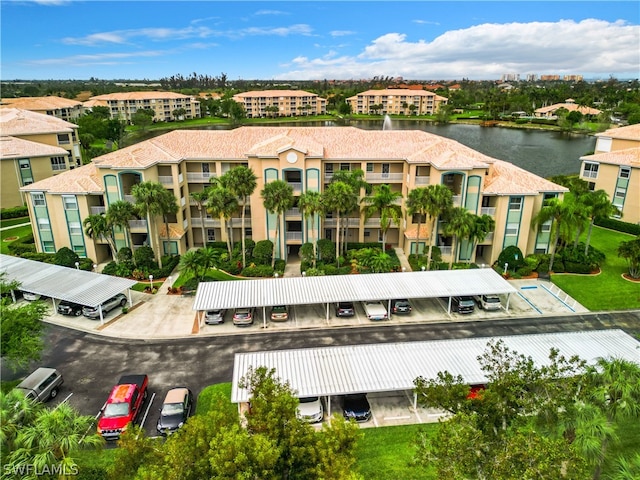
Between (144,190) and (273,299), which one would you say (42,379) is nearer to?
(273,299)

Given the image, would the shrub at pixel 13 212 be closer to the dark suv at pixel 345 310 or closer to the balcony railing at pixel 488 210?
the dark suv at pixel 345 310

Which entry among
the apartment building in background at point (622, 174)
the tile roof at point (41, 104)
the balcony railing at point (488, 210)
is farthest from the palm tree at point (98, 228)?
the tile roof at point (41, 104)

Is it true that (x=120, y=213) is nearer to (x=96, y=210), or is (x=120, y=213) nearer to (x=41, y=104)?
(x=96, y=210)

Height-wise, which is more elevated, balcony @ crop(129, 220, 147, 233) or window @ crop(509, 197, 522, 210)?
window @ crop(509, 197, 522, 210)

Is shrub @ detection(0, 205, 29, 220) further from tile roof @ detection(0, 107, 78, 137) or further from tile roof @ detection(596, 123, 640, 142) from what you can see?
tile roof @ detection(596, 123, 640, 142)

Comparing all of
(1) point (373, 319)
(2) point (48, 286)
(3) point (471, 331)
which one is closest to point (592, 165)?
(3) point (471, 331)

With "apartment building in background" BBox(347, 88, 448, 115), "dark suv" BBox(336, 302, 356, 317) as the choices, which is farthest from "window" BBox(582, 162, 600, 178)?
"apartment building in background" BBox(347, 88, 448, 115)

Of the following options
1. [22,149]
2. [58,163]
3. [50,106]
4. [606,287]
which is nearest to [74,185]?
[22,149]
